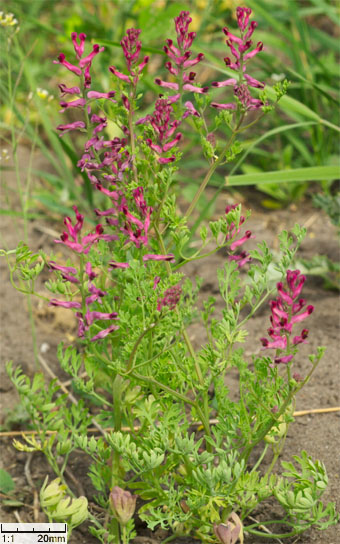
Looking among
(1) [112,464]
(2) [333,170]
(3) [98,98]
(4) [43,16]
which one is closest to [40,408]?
(1) [112,464]

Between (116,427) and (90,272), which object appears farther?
(116,427)

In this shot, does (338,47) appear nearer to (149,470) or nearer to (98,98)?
(98,98)

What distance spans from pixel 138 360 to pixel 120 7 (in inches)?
85.7

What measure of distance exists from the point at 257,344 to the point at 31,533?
894 millimetres

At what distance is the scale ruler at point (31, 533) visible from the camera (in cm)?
162

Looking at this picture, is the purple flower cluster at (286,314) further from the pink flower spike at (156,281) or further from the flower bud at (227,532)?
the flower bud at (227,532)

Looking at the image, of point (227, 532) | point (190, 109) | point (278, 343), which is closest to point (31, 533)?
point (227, 532)

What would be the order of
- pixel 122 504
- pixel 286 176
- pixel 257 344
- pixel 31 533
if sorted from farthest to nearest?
pixel 257 344
pixel 286 176
pixel 31 533
pixel 122 504

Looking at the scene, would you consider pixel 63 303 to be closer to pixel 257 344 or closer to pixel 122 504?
pixel 122 504

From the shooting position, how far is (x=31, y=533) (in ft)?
5.74

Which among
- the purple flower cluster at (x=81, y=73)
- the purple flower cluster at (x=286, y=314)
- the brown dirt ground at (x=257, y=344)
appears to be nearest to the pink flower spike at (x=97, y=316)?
the purple flower cluster at (x=286, y=314)

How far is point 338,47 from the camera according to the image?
3.03 m

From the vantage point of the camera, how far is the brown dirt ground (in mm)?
1822

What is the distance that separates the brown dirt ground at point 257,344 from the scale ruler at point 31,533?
0.05 m
